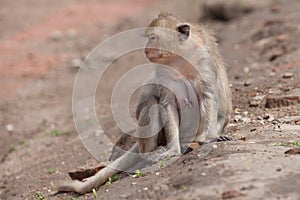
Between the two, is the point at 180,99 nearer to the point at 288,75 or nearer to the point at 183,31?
the point at 183,31

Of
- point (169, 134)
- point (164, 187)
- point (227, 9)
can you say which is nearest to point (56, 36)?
point (227, 9)

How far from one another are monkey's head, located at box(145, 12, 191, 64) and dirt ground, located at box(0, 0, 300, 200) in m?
1.11

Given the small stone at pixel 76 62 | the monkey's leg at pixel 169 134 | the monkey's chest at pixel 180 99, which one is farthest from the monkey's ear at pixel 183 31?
the small stone at pixel 76 62

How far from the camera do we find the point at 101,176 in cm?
746

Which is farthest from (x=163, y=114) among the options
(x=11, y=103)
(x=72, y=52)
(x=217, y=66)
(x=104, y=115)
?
(x=72, y=52)

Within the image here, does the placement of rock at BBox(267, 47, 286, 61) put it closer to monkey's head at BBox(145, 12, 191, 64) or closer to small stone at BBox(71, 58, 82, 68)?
monkey's head at BBox(145, 12, 191, 64)

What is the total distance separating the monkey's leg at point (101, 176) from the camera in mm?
7359

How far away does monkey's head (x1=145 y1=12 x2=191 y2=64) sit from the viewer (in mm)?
7309

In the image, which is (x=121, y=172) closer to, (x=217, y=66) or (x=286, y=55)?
(x=217, y=66)

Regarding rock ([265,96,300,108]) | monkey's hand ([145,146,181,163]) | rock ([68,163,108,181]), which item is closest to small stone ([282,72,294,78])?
rock ([265,96,300,108])

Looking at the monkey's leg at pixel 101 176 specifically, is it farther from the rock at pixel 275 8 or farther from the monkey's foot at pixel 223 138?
the rock at pixel 275 8

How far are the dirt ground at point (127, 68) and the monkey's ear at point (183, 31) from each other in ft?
3.94

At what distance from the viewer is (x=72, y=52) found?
645 inches

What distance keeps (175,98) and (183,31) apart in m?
0.73
